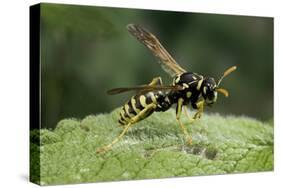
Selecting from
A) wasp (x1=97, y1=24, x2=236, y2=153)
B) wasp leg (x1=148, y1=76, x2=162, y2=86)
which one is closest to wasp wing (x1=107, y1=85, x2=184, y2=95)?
wasp (x1=97, y1=24, x2=236, y2=153)

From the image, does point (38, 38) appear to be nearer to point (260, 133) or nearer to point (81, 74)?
point (81, 74)

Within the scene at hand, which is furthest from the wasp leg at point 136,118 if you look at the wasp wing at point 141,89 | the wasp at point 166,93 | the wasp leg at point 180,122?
the wasp leg at point 180,122

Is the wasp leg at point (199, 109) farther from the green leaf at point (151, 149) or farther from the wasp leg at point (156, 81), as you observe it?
the wasp leg at point (156, 81)

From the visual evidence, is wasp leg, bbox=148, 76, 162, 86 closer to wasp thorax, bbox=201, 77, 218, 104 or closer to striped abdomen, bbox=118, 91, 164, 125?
striped abdomen, bbox=118, 91, 164, 125

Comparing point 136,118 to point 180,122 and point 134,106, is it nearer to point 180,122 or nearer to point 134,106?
point 134,106

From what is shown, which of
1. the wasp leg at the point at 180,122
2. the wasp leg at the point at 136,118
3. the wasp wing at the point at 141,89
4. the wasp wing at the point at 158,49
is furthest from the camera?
the wasp leg at the point at 180,122

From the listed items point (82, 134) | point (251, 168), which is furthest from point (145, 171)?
point (251, 168)
